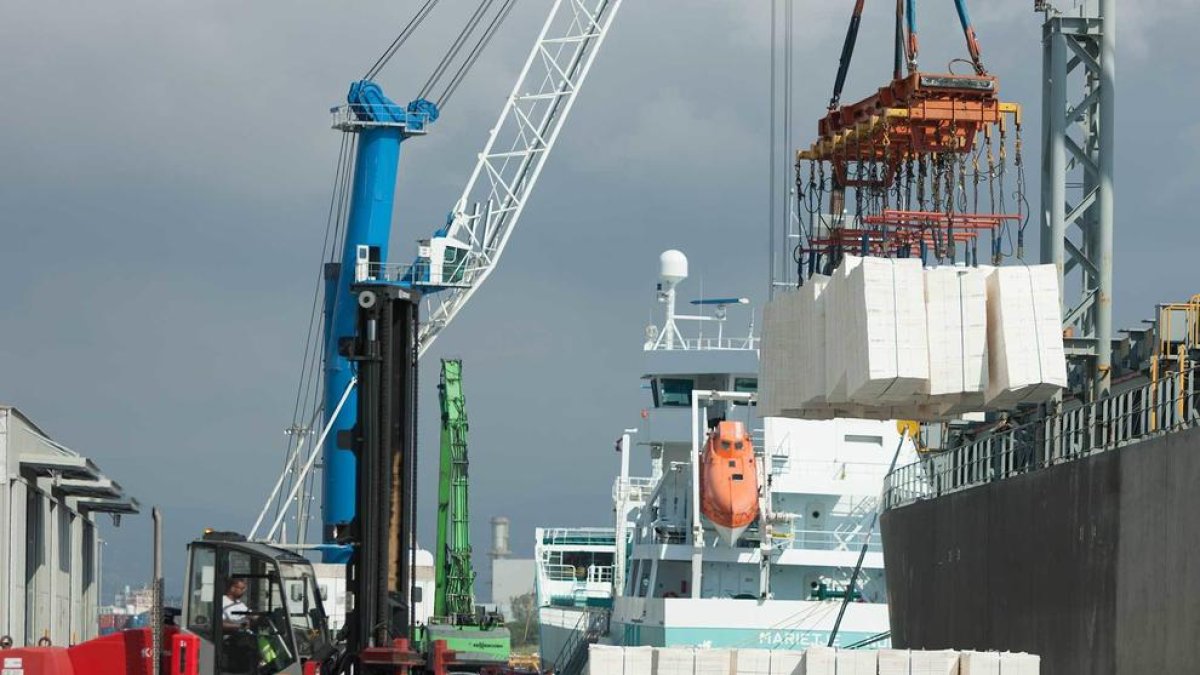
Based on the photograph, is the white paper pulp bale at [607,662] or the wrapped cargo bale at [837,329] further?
the wrapped cargo bale at [837,329]

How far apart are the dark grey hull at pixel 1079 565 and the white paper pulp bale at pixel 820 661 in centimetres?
378

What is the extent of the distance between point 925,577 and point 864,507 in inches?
516

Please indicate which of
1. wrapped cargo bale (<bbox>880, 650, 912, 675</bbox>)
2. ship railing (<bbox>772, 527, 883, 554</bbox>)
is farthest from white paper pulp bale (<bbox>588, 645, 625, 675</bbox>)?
ship railing (<bbox>772, 527, 883, 554</bbox>)

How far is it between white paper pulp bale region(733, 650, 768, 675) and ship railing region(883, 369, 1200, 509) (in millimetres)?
5504

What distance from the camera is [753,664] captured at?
1658cm

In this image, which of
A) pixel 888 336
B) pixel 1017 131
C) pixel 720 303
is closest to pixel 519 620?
pixel 720 303

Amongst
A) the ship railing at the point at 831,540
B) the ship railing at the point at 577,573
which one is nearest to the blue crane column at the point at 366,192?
the ship railing at the point at 831,540

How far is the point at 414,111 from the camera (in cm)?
4634

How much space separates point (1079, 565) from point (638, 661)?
7.77m

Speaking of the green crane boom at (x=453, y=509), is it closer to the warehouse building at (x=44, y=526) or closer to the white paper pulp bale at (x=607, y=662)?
the warehouse building at (x=44, y=526)

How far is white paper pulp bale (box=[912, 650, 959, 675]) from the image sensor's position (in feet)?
53.8

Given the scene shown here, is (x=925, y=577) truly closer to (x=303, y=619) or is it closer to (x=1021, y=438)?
(x=1021, y=438)

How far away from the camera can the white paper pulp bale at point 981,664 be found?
16.4m

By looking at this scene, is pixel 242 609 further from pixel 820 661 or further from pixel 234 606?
pixel 820 661
